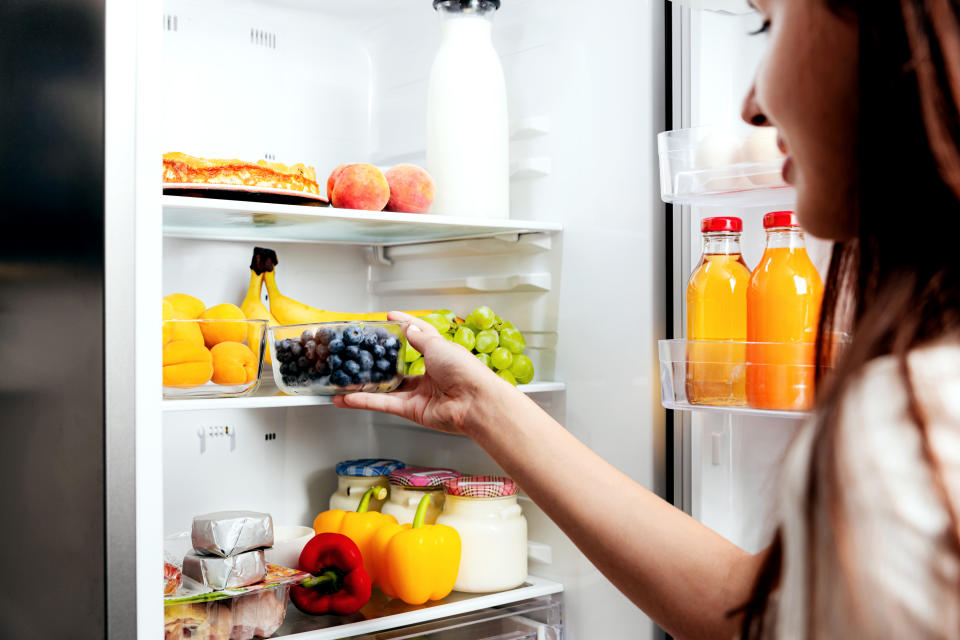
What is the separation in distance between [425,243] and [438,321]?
32 cm

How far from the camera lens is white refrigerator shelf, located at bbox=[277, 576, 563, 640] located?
4.09ft

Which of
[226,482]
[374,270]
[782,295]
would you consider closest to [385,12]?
[374,270]

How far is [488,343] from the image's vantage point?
145 cm

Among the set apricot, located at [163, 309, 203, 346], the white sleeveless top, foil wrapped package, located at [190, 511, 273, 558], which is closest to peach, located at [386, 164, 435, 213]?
apricot, located at [163, 309, 203, 346]

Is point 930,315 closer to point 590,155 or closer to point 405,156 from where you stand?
point 590,155

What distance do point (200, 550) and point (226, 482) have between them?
436 mm

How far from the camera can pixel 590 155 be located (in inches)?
57.3

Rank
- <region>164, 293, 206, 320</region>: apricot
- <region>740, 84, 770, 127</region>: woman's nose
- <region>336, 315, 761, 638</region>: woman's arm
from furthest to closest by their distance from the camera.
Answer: <region>164, 293, 206, 320</region>: apricot < <region>336, 315, 761, 638</region>: woman's arm < <region>740, 84, 770, 127</region>: woman's nose

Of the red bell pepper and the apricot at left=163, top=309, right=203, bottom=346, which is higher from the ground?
the apricot at left=163, top=309, right=203, bottom=346

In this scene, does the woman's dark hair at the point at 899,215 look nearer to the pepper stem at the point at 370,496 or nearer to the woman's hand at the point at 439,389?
the woman's hand at the point at 439,389

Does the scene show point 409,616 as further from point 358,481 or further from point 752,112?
point 752,112

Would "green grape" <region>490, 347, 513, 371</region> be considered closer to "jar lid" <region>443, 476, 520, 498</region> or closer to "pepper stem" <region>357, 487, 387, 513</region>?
"jar lid" <region>443, 476, 520, 498</region>

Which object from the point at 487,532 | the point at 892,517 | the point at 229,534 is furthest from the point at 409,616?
the point at 892,517

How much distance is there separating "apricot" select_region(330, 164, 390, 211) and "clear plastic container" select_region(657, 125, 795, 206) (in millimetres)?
436
